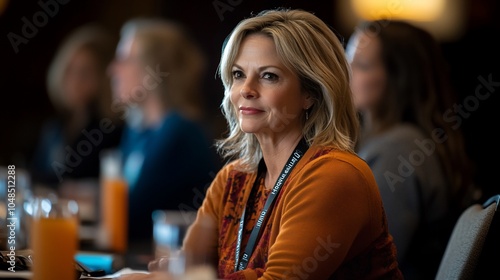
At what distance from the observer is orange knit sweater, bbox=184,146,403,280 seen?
157 cm

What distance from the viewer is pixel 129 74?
11.7 ft

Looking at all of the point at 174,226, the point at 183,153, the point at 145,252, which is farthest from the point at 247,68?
the point at 183,153

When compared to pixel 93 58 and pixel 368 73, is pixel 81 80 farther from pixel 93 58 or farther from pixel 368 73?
pixel 368 73

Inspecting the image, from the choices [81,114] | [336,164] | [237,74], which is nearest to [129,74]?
[81,114]

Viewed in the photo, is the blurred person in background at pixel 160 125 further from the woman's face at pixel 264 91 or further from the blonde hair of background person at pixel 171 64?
the woman's face at pixel 264 91

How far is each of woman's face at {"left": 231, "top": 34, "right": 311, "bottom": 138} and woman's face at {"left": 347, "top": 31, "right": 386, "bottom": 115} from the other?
110 cm

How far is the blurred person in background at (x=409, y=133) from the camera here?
2574mm

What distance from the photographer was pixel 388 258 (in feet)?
5.71

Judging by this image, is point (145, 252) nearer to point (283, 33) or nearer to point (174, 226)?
point (283, 33)

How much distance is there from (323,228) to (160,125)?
6.36 ft

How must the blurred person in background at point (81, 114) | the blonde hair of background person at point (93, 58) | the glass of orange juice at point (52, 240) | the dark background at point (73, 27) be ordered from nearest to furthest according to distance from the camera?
1. the glass of orange juice at point (52, 240)
2. the blurred person in background at point (81, 114)
3. the blonde hair of background person at point (93, 58)
4. the dark background at point (73, 27)

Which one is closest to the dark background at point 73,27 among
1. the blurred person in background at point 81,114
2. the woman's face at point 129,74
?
the blurred person in background at point 81,114

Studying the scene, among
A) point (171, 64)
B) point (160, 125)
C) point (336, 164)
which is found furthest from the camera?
point (171, 64)

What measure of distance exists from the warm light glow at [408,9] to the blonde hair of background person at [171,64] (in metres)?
2.36
